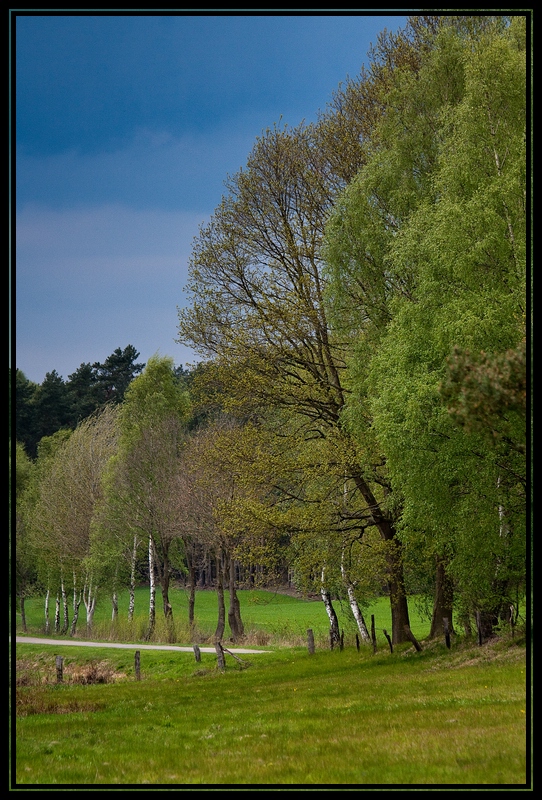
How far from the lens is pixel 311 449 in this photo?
25.4 metres

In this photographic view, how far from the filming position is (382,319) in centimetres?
2398

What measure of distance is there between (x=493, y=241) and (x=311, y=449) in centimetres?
978

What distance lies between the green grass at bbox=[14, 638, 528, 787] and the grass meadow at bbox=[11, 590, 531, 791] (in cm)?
3

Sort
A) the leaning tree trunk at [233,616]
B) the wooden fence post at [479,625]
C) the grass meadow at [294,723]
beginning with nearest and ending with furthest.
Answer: the grass meadow at [294,723] < the wooden fence post at [479,625] < the leaning tree trunk at [233,616]

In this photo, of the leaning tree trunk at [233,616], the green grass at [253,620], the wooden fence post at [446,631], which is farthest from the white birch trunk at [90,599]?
the wooden fence post at [446,631]

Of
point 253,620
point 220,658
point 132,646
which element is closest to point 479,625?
point 220,658

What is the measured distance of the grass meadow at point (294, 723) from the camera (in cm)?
911

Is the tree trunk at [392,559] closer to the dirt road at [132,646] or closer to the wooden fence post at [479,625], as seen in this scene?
the wooden fence post at [479,625]

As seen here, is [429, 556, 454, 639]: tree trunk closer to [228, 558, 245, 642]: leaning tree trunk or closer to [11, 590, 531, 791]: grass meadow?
[11, 590, 531, 791]: grass meadow

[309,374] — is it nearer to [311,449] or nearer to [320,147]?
[311,449]

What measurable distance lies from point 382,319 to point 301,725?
1369 centimetres

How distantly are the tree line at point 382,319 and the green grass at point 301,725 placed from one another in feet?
9.99

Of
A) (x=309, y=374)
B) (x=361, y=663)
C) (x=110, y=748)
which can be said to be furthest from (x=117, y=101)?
(x=361, y=663)

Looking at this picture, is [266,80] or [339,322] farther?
[339,322]
